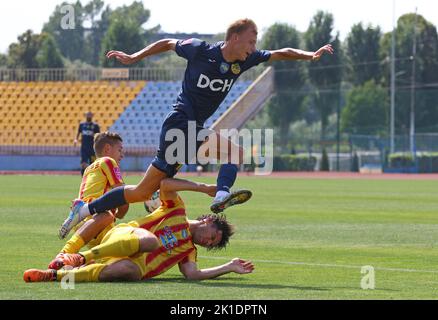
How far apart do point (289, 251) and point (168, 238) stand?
361cm

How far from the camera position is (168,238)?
10.4m

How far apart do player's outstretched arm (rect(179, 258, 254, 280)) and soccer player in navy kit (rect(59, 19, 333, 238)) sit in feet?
2.01

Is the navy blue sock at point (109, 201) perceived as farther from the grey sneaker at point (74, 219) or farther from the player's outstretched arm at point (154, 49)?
the player's outstretched arm at point (154, 49)

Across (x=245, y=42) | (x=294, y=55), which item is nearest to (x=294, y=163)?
(x=294, y=55)

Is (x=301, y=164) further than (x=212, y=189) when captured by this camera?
Yes

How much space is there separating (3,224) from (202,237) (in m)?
7.69

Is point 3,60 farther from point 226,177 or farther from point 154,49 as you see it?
point 226,177

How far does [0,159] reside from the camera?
57.3 m

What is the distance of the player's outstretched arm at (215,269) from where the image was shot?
10281 mm

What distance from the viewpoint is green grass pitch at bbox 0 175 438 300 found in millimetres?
9320

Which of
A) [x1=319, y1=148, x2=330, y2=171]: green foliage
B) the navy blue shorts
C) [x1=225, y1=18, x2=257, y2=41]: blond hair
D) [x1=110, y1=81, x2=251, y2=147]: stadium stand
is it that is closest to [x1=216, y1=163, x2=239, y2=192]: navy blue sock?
the navy blue shorts

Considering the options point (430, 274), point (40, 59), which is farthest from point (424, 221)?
point (40, 59)

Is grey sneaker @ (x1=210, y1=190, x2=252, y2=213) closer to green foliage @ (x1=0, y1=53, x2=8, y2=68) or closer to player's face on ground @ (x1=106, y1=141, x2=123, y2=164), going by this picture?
player's face on ground @ (x1=106, y1=141, x2=123, y2=164)
